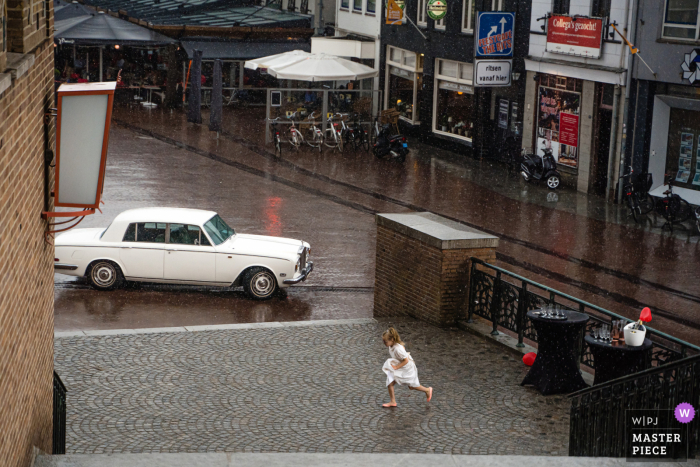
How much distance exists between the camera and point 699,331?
13.8 m

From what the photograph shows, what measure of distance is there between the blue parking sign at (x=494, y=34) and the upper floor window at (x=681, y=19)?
5899mm

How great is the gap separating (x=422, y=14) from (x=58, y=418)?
27687 millimetres

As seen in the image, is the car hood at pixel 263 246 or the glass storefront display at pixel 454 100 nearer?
the car hood at pixel 263 246

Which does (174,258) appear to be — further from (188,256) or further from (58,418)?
(58,418)

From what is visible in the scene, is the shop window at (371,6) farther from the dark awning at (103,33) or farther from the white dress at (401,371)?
the white dress at (401,371)

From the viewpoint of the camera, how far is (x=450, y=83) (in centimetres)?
3212

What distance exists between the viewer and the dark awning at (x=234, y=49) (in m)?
39.9

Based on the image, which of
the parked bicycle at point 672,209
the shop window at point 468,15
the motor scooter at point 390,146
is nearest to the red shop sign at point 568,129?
the parked bicycle at point 672,209

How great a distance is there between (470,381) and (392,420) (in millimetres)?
1494

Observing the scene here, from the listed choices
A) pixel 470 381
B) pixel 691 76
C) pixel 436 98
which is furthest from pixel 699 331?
pixel 436 98

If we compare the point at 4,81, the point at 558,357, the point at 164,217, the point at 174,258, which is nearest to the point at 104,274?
the point at 174,258

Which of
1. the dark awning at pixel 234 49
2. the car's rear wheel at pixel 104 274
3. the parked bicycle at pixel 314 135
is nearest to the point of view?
the car's rear wheel at pixel 104 274

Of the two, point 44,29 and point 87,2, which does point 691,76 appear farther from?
point 87,2

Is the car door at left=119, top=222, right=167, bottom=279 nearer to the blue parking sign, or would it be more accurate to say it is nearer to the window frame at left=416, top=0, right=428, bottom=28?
the blue parking sign
